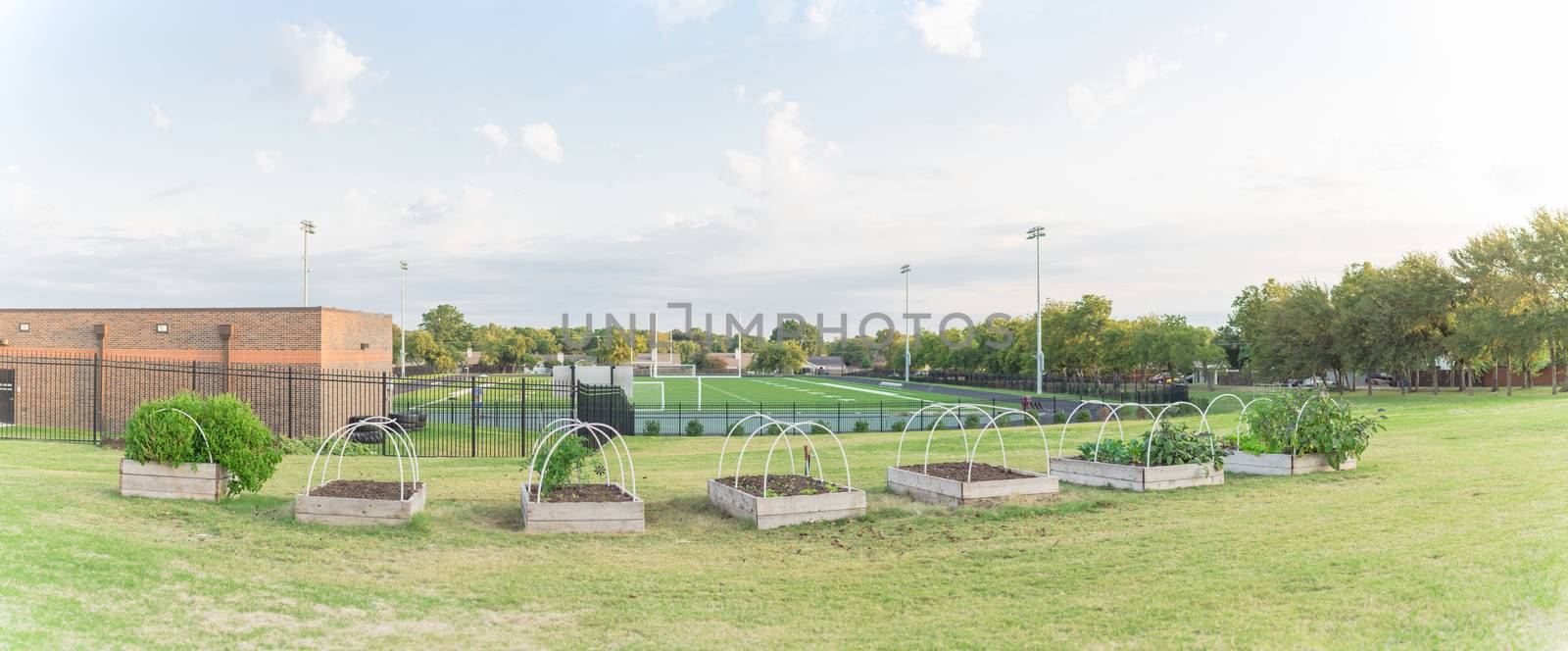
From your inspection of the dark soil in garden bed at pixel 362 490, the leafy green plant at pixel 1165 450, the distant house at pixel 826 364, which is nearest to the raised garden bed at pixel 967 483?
the leafy green plant at pixel 1165 450

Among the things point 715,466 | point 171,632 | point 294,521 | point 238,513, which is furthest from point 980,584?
point 715,466

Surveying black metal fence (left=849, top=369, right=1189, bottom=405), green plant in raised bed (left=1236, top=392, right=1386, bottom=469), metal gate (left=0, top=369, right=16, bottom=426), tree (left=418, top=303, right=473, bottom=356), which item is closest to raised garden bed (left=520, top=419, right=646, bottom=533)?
green plant in raised bed (left=1236, top=392, right=1386, bottom=469)

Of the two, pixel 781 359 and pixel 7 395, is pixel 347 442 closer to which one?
pixel 7 395

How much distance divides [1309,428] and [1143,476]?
10.9 feet

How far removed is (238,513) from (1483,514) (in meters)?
14.4

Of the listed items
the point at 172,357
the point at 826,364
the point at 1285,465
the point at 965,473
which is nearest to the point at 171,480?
the point at 965,473

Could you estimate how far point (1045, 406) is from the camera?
4778cm

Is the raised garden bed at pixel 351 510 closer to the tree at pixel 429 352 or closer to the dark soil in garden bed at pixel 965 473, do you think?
the dark soil in garden bed at pixel 965 473

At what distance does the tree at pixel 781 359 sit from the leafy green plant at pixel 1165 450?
117 metres

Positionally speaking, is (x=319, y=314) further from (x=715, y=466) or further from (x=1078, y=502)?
(x=1078, y=502)

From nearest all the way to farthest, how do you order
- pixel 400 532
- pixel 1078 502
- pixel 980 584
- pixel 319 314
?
A: pixel 980 584 → pixel 400 532 → pixel 1078 502 → pixel 319 314

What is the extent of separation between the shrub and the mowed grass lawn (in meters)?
0.45

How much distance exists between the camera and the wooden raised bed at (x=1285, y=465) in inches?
572

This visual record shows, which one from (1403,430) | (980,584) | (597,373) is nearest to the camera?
(980,584)
